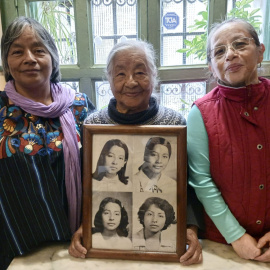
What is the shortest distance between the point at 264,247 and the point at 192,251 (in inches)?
10.4

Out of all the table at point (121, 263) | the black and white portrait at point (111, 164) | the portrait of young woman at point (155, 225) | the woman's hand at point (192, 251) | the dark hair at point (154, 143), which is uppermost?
the dark hair at point (154, 143)

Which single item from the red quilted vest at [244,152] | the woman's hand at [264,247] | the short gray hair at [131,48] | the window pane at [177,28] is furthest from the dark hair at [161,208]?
the window pane at [177,28]

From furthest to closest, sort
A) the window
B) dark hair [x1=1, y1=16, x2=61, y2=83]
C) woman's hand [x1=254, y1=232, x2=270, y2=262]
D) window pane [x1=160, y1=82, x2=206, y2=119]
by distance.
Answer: window pane [x1=160, y1=82, x2=206, y2=119]
the window
dark hair [x1=1, y1=16, x2=61, y2=83]
woman's hand [x1=254, y1=232, x2=270, y2=262]

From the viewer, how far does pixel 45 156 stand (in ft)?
3.52

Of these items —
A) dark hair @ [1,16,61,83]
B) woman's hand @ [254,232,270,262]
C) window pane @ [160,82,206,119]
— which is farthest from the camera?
window pane @ [160,82,206,119]

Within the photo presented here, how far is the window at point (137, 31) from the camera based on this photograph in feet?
5.16

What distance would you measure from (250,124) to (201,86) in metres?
0.72

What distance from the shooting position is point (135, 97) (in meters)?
1.05

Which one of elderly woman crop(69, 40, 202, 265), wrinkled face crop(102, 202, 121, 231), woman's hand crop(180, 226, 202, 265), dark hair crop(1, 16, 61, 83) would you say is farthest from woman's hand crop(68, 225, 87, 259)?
dark hair crop(1, 16, 61, 83)

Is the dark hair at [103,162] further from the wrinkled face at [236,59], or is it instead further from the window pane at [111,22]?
the window pane at [111,22]

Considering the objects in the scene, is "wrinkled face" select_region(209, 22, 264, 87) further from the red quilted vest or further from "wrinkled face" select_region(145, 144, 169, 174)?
"wrinkled face" select_region(145, 144, 169, 174)

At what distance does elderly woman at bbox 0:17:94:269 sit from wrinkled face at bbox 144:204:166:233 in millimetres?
307

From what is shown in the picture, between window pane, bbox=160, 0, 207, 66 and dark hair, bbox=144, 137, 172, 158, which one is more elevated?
window pane, bbox=160, 0, 207, 66

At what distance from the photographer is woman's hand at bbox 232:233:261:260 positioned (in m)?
0.98
